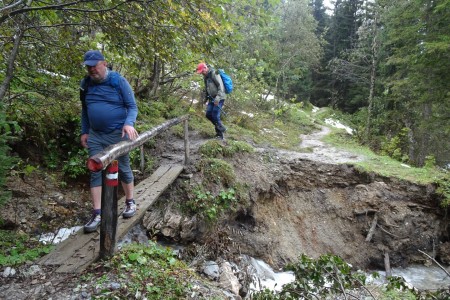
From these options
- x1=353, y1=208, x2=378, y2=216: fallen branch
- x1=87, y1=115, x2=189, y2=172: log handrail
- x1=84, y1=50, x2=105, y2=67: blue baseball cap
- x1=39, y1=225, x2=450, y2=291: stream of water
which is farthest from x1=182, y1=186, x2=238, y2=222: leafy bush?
x1=353, y1=208, x2=378, y2=216: fallen branch

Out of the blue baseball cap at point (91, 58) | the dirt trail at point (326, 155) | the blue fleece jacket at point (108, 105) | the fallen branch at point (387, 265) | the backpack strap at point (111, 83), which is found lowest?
the fallen branch at point (387, 265)

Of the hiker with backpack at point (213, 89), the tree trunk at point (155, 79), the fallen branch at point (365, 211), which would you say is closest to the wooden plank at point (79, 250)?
the hiker with backpack at point (213, 89)

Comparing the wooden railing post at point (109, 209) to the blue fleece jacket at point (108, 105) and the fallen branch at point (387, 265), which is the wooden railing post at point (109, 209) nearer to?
the blue fleece jacket at point (108, 105)

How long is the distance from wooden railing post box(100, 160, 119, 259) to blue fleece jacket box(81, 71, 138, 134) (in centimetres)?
92

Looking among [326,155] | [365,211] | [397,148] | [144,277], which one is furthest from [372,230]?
[397,148]

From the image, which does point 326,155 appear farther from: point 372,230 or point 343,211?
point 372,230

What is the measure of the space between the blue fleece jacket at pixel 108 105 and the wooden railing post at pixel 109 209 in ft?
3.01

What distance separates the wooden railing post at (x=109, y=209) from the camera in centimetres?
291

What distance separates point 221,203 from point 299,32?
825 inches

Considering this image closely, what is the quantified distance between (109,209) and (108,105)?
1398 millimetres

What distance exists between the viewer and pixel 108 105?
3762mm

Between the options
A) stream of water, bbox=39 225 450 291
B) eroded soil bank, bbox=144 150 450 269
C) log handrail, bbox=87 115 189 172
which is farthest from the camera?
eroded soil bank, bbox=144 150 450 269

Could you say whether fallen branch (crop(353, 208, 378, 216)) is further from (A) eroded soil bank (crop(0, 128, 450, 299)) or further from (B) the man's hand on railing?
(B) the man's hand on railing

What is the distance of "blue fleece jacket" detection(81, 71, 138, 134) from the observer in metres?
3.71
